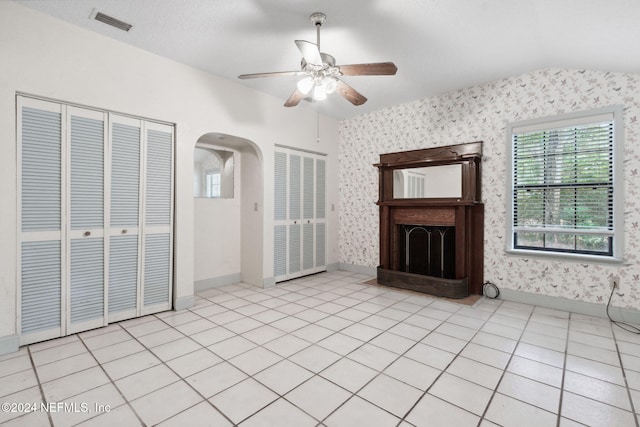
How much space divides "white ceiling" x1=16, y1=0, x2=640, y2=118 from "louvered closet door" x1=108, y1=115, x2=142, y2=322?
953 millimetres

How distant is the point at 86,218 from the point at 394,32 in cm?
349

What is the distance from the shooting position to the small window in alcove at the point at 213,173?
4.39m

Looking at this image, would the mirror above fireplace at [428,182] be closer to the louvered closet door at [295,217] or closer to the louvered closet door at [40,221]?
the louvered closet door at [295,217]

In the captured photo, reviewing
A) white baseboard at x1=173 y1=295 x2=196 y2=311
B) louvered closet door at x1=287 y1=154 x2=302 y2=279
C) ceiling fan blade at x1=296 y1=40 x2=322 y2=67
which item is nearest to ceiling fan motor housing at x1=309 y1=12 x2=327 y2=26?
ceiling fan blade at x1=296 y1=40 x2=322 y2=67

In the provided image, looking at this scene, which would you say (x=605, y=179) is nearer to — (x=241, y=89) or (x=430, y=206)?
(x=430, y=206)

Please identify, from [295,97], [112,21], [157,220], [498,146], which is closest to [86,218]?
[157,220]

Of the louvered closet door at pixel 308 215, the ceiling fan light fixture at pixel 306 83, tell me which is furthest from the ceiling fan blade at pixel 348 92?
the louvered closet door at pixel 308 215

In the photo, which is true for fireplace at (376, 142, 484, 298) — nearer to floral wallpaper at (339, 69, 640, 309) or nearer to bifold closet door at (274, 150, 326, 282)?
floral wallpaper at (339, 69, 640, 309)

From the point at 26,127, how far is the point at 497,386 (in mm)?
4269

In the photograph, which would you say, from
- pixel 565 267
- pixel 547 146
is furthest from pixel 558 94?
pixel 565 267

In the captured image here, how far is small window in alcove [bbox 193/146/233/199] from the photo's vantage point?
173 inches

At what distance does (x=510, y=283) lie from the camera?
12.7 feet

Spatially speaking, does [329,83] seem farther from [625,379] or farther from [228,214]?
[625,379]

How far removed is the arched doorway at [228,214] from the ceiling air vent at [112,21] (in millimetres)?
1577
